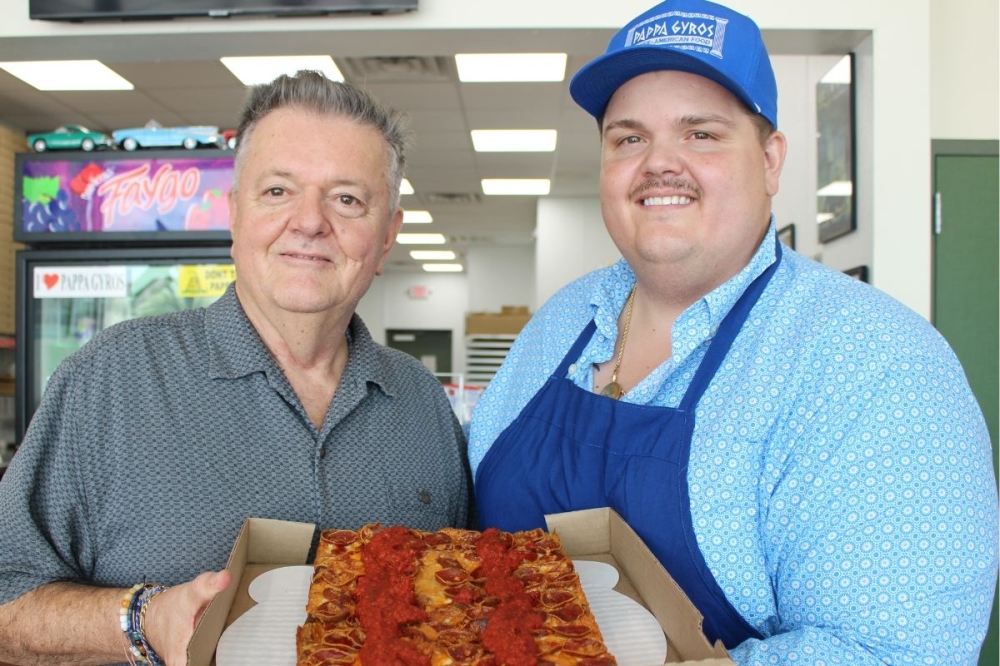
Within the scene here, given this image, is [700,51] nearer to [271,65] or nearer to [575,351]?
[575,351]

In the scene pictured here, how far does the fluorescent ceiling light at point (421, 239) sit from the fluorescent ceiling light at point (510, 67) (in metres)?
7.17

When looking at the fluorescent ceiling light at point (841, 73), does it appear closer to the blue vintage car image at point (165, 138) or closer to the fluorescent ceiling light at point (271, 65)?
the blue vintage car image at point (165, 138)

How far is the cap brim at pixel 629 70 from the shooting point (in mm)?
1322

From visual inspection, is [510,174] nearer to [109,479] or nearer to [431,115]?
[431,115]

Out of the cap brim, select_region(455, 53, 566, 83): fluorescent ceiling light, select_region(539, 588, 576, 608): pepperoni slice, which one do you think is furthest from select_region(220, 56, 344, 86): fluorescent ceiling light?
select_region(539, 588, 576, 608): pepperoni slice

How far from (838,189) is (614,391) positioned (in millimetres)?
2227

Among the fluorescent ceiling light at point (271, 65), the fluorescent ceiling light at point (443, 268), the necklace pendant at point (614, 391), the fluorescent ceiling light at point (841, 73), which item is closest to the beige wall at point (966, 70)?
the fluorescent ceiling light at point (841, 73)

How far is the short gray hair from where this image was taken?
1.56 meters

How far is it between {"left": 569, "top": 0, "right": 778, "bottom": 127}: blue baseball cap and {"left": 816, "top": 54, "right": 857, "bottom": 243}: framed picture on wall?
6.42ft

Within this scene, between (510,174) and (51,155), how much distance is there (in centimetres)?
556

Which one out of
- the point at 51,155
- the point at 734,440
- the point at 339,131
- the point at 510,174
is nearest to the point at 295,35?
the point at 51,155

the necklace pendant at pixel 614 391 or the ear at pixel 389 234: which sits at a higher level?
the ear at pixel 389 234

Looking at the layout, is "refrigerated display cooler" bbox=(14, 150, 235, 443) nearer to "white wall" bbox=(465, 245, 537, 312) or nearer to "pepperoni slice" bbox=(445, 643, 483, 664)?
"pepperoni slice" bbox=(445, 643, 483, 664)

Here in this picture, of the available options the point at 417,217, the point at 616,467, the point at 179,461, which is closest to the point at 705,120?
the point at 616,467
